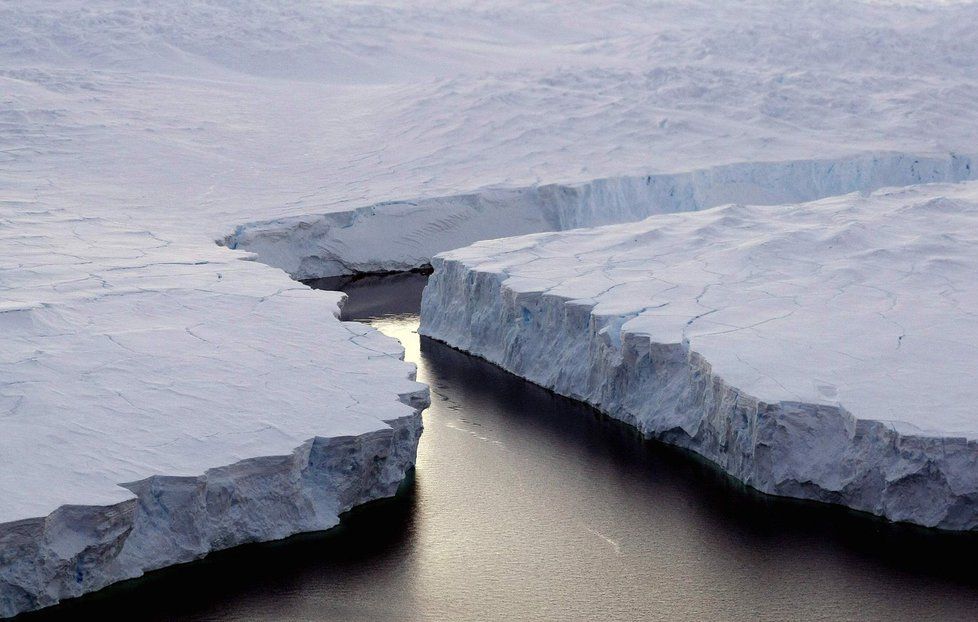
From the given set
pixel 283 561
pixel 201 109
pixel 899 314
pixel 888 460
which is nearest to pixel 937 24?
pixel 201 109

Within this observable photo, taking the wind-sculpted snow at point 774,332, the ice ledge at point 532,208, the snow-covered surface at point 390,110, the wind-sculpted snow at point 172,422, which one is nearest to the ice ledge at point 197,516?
the wind-sculpted snow at point 172,422

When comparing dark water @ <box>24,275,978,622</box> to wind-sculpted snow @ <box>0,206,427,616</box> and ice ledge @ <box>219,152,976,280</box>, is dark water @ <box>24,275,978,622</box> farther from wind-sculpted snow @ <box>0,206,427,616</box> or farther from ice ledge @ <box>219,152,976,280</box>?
ice ledge @ <box>219,152,976,280</box>

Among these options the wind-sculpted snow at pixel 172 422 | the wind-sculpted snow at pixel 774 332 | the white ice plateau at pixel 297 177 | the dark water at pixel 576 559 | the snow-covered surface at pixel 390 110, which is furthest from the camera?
the snow-covered surface at pixel 390 110

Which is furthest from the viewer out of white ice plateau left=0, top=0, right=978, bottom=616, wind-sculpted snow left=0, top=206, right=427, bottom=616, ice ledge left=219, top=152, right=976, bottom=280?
ice ledge left=219, top=152, right=976, bottom=280

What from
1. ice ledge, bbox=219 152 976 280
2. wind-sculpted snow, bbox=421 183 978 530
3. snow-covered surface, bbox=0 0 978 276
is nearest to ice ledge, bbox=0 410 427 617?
wind-sculpted snow, bbox=421 183 978 530

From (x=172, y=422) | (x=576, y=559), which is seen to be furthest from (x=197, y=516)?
(x=576, y=559)

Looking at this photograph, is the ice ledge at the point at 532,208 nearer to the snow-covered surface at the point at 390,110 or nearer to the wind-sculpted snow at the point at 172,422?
the snow-covered surface at the point at 390,110
